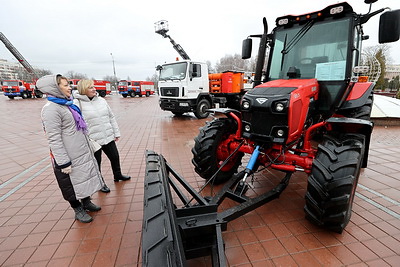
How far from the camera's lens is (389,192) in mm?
3305

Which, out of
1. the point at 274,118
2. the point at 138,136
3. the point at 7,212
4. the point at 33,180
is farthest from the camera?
the point at 138,136

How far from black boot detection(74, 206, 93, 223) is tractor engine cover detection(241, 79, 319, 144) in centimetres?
232

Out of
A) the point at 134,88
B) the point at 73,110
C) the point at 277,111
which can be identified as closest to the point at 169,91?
the point at 73,110

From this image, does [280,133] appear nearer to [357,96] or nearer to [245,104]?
[245,104]

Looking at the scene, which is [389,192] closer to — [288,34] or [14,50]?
[288,34]

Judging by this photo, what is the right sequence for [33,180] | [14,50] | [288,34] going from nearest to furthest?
[288,34]
[33,180]
[14,50]

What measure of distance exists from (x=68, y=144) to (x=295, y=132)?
274cm

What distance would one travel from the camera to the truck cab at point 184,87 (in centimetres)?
946

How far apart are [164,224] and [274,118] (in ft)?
5.92

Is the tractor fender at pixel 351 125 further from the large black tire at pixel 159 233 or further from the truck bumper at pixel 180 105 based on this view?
the truck bumper at pixel 180 105

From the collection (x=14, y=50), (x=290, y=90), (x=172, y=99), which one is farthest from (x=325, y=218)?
(x=14, y=50)

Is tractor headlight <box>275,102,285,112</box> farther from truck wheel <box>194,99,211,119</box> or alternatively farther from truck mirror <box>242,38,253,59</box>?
truck wheel <box>194,99,211,119</box>

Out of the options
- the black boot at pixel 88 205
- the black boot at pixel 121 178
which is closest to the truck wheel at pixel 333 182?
the black boot at pixel 88 205

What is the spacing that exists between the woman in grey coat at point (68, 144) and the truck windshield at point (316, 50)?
3.04 meters
